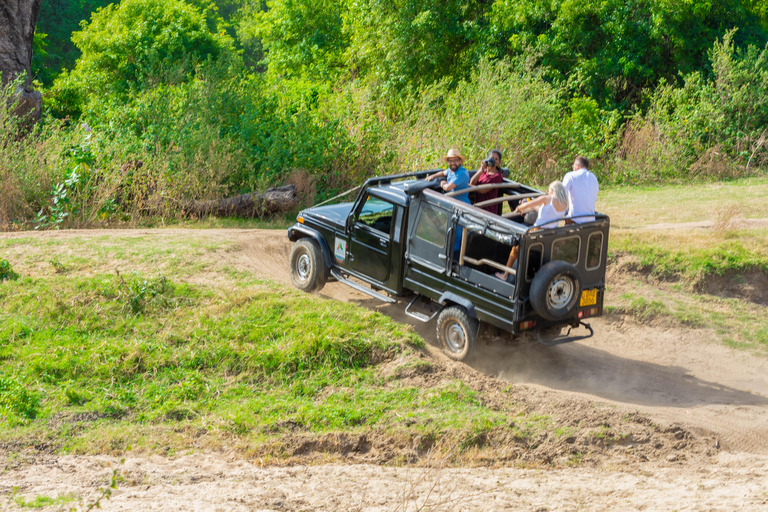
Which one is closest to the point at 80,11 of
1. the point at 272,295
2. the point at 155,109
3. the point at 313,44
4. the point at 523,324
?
the point at 313,44

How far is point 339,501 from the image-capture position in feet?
16.9

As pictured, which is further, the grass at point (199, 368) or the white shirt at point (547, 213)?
the white shirt at point (547, 213)

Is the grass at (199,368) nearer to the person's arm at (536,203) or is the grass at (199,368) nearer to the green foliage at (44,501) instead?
the green foliage at (44,501)

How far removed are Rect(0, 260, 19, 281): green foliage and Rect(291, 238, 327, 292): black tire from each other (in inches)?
151

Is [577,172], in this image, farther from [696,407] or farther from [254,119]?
[254,119]

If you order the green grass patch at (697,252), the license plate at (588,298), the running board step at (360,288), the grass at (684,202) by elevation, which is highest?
the grass at (684,202)

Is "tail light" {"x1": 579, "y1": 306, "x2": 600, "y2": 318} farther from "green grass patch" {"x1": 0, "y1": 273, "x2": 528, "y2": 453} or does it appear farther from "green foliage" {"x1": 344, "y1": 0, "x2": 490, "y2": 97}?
"green foliage" {"x1": 344, "y1": 0, "x2": 490, "y2": 97}

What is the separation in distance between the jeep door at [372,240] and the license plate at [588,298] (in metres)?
2.38

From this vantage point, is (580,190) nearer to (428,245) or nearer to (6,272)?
(428,245)

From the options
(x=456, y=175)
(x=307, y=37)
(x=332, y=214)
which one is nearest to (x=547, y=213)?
(x=456, y=175)

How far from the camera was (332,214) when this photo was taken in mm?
9641

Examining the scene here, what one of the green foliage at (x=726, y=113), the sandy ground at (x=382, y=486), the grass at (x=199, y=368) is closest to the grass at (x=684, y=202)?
the green foliage at (x=726, y=113)

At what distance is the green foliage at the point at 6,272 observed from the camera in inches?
379

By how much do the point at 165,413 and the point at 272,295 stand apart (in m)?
2.72
